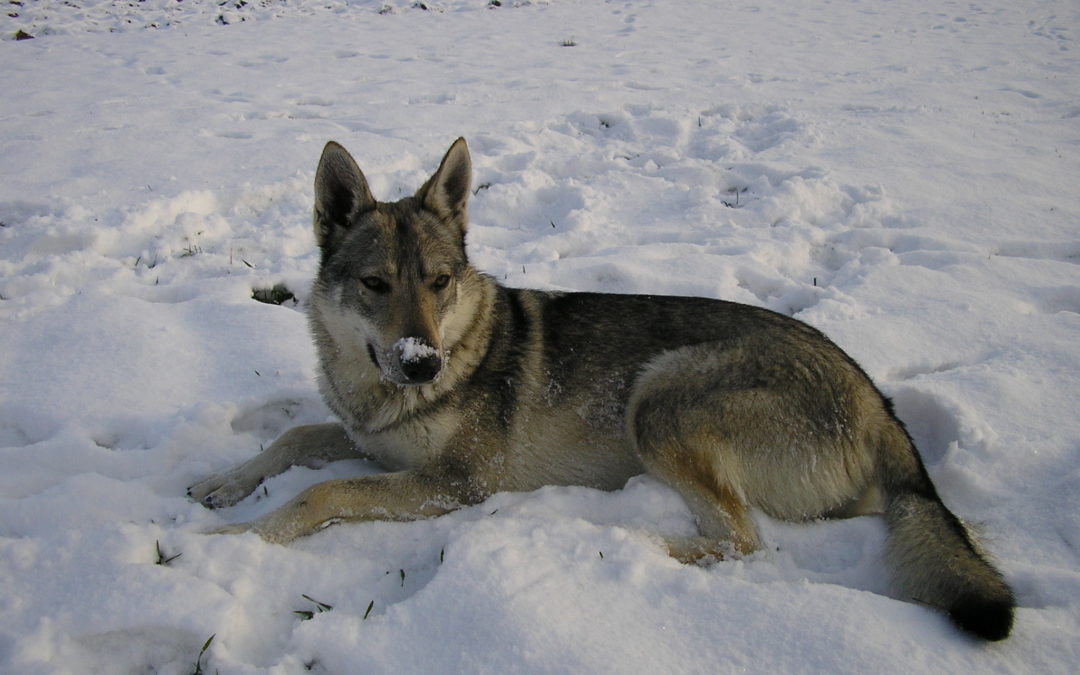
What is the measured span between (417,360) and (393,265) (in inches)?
21.5

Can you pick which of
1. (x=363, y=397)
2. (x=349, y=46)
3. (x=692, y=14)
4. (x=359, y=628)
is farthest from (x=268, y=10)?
(x=359, y=628)

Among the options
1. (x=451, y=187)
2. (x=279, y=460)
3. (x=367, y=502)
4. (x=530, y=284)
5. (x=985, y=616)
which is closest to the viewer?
(x=985, y=616)

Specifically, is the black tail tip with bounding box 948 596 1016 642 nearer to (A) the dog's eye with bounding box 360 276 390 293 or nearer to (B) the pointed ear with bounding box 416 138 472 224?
(A) the dog's eye with bounding box 360 276 390 293

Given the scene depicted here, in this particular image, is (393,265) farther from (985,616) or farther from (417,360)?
(985,616)

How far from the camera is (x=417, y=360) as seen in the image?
287 cm

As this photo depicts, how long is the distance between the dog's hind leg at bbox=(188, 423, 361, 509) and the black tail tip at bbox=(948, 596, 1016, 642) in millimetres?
2734

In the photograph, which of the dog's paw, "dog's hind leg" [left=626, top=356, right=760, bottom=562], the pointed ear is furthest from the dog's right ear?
"dog's hind leg" [left=626, top=356, right=760, bottom=562]

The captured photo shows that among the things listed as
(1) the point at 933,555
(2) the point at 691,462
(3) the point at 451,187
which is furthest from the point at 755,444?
(3) the point at 451,187

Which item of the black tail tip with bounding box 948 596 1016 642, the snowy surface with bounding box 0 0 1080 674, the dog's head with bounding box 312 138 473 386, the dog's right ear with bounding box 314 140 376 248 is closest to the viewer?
the black tail tip with bounding box 948 596 1016 642

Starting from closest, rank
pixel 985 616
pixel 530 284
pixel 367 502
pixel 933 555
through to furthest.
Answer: pixel 985 616 → pixel 933 555 → pixel 367 502 → pixel 530 284

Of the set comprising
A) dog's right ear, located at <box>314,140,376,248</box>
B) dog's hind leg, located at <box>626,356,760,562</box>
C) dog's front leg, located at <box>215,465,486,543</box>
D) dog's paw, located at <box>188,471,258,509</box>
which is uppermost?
dog's right ear, located at <box>314,140,376,248</box>

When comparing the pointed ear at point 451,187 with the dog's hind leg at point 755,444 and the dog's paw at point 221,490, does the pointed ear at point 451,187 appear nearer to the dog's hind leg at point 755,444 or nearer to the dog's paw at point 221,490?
the dog's hind leg at point 755,444

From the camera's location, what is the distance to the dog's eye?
10.4 ft

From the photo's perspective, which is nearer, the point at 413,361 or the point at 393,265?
the point at 413,361
